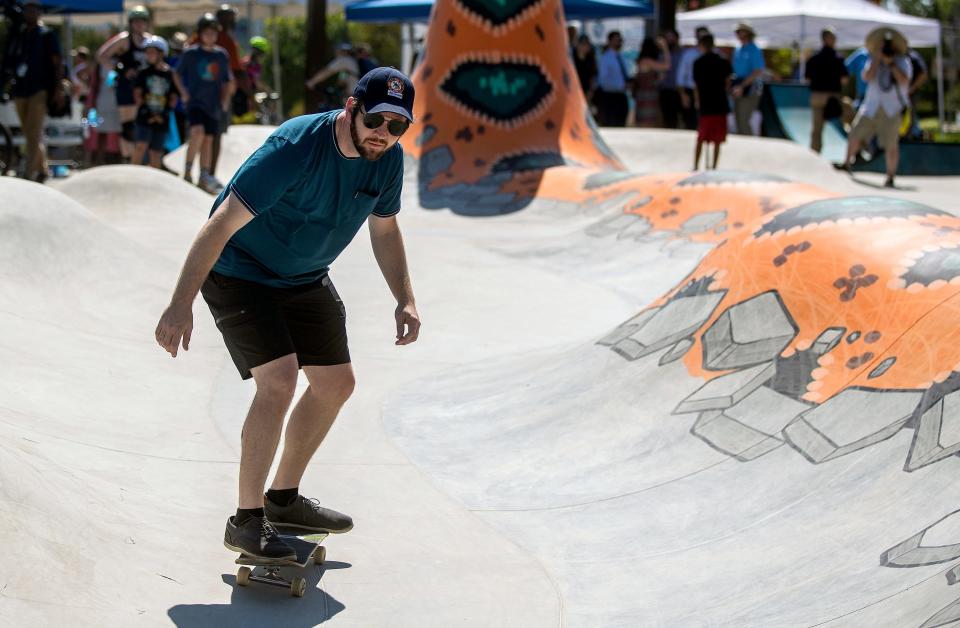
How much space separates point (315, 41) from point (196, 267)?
1821cm

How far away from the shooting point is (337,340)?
385 centimetres

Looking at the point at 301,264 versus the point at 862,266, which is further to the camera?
the point at 862,266

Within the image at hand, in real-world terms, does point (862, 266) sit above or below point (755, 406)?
above

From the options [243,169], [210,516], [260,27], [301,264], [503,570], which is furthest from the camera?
[260,27]

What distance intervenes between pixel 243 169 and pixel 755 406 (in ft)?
8.25

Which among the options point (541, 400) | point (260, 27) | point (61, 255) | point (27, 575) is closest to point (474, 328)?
point (541, 400)

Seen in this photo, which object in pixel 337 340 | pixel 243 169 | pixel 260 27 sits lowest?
pixel 260 27

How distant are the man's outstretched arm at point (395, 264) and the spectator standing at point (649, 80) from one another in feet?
49.0

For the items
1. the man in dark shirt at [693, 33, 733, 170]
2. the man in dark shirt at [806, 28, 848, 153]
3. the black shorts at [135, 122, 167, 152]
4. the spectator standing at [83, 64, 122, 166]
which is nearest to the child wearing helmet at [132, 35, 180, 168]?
the black shorts at [135, 122, 167, 152]

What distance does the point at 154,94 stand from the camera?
12.6m

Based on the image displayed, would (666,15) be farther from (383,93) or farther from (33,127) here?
(383,93)

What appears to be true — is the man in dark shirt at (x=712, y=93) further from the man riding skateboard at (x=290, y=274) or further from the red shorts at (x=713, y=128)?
the man riding skateboard at (x=290, y=274)

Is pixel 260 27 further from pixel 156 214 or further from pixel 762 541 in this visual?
pixel 762 541

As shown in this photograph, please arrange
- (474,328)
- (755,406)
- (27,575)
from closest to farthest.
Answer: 1. (27,575)
2. (755,406)
3. (474,328)
